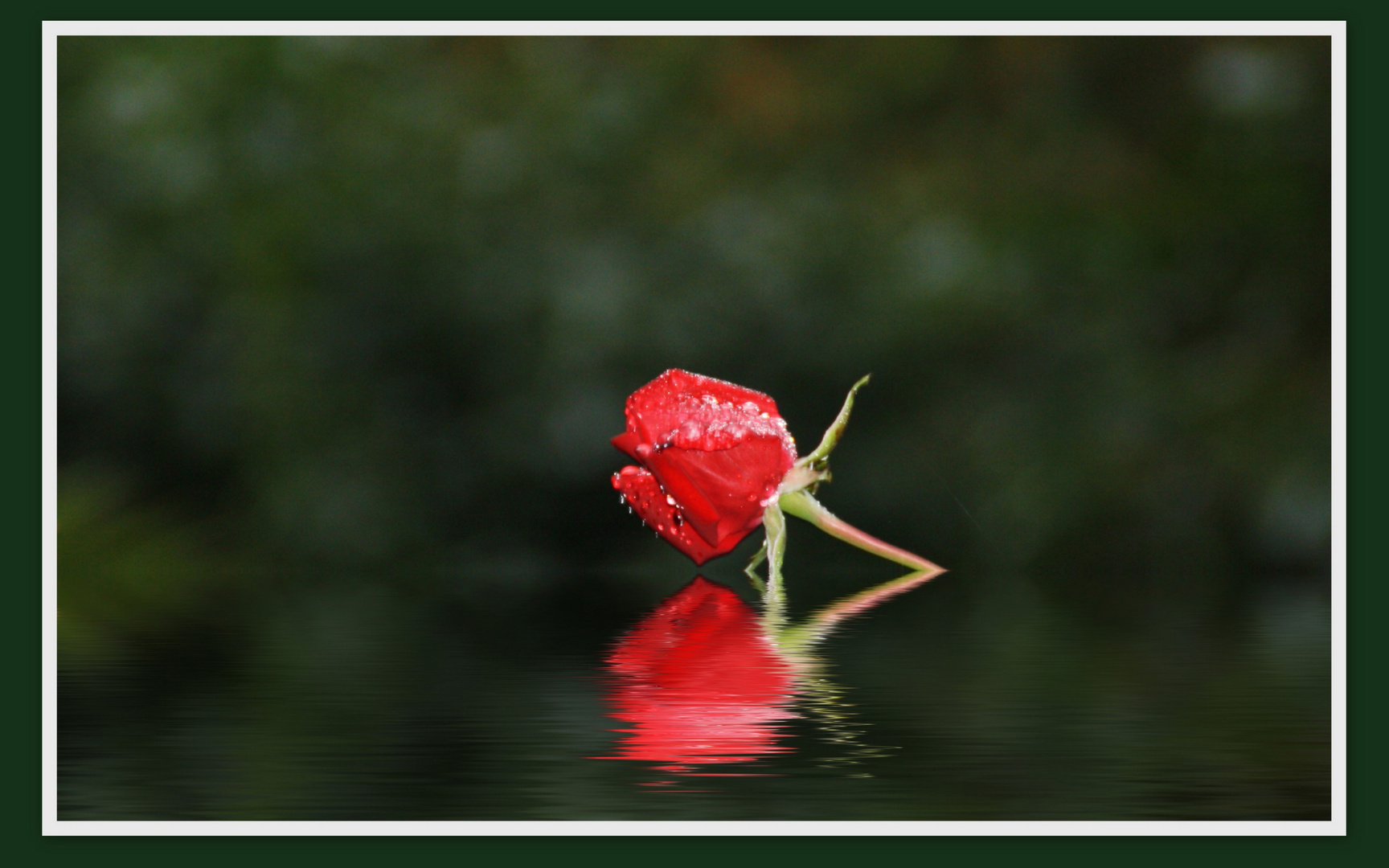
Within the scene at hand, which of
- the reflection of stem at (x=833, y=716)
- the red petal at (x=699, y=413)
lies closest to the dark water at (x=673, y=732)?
the reflection of stem at (x=833, y=716)

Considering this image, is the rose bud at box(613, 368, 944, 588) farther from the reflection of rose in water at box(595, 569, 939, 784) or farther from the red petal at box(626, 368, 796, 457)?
the reflection of rose in water at box(595, 569, 939, 784)

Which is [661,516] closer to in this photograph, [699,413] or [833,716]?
[699,413]

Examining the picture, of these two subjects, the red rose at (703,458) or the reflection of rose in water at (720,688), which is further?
the red rose at (703,458)

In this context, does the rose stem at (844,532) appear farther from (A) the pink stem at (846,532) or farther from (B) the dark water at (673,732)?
(B) the dark water at (673,732)

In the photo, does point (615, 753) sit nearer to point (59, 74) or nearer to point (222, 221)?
point (222, 221)

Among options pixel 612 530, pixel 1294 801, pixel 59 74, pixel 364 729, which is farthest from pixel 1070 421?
pixel 59 74

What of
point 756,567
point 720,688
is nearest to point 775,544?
point 756,567

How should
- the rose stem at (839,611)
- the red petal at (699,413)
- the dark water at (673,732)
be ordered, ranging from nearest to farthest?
the dark water at (673,732) < the rose stem at (839,611) < the red petal at (699,413)

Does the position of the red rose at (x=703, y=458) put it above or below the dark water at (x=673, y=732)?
above
